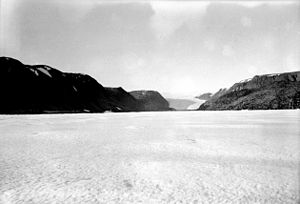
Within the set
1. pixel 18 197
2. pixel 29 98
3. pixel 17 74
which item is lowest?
pixel 18 197

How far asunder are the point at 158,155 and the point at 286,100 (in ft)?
501

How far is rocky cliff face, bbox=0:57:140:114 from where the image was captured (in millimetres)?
111438

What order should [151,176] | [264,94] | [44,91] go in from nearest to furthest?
[151,176] < [44,91] < [264,94]

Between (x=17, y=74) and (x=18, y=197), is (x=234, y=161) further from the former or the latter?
(x=17, y=74)

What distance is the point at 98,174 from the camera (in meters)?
5.70

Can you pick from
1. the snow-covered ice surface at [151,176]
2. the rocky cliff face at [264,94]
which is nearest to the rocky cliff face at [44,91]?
the rocky cliff face at [264,94]

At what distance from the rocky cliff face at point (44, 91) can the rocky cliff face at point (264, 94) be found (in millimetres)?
86175

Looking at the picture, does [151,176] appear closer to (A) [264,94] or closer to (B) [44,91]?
(B) [44,91]

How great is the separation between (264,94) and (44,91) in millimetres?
133395

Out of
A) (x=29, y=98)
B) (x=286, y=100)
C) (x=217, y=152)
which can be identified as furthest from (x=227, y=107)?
(x=217, y=152)

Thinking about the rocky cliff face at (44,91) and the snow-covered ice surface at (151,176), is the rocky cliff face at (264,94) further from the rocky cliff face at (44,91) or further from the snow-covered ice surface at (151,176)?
the snow-covered ice surface at (151,176)

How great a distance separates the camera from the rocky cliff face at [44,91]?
111m

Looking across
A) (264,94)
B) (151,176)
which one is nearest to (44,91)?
(264,94)

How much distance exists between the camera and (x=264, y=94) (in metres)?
159
